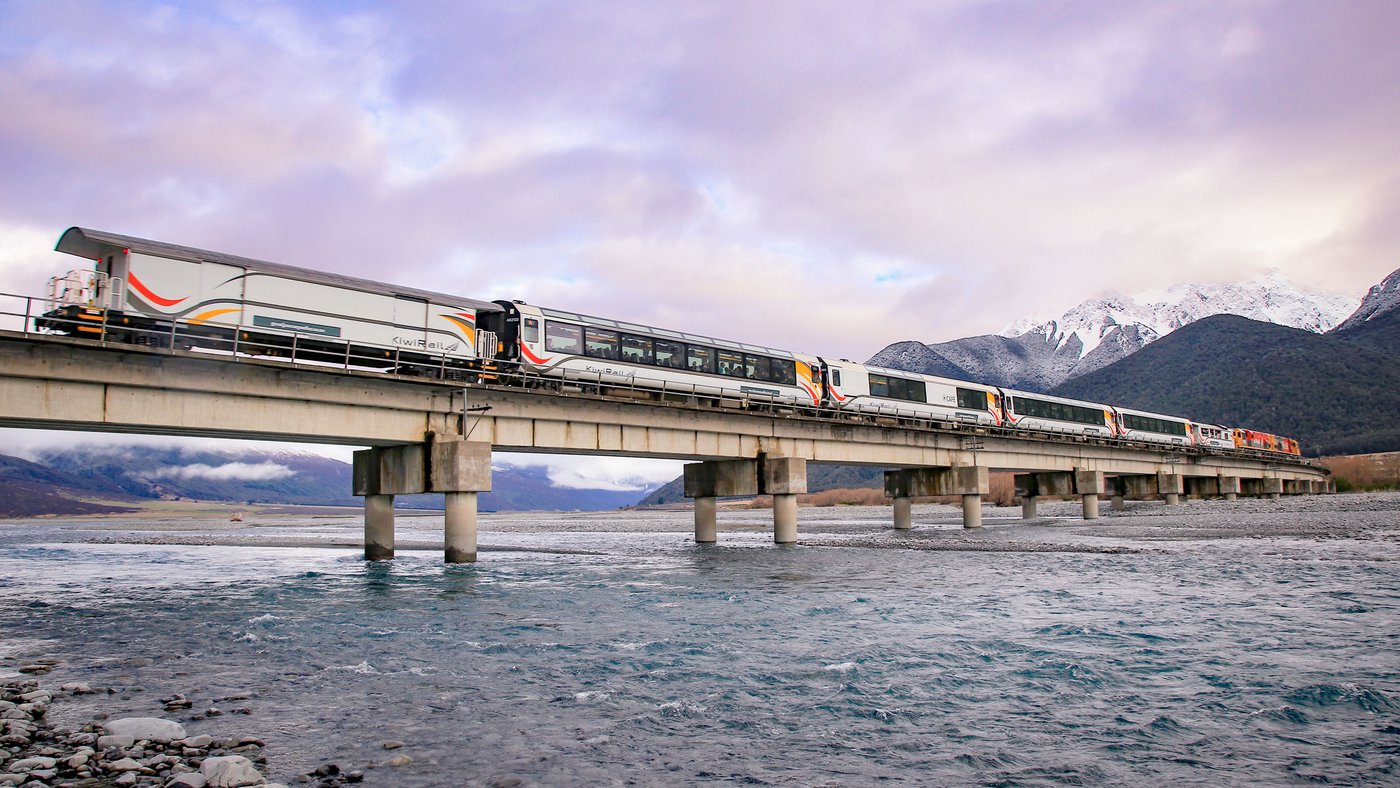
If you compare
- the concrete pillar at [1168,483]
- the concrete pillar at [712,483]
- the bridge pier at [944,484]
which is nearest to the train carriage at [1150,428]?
the concrete pillar at [1168,483]

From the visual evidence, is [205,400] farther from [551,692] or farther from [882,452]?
[882,452]

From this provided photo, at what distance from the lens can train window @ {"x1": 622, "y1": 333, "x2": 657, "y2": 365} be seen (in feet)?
118

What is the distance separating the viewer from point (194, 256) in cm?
2425

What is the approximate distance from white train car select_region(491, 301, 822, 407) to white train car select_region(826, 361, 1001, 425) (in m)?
2.82

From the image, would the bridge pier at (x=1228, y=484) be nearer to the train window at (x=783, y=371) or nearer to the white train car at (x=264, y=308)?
the train window at (x=783, y=371)

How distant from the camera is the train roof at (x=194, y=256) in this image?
22.8 meters

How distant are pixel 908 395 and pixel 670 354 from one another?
21059mm

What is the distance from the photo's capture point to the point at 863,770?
7477mm

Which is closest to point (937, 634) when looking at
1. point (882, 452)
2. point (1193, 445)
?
point (882, 452)

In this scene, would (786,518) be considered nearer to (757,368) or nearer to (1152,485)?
(757,368)

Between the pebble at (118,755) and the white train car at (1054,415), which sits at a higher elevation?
the white train car at (1054,415)

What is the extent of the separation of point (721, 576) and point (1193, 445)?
77.2 metres

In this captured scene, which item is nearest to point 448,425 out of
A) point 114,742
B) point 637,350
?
point 637,350

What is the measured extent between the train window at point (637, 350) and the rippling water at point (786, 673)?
1428cm
